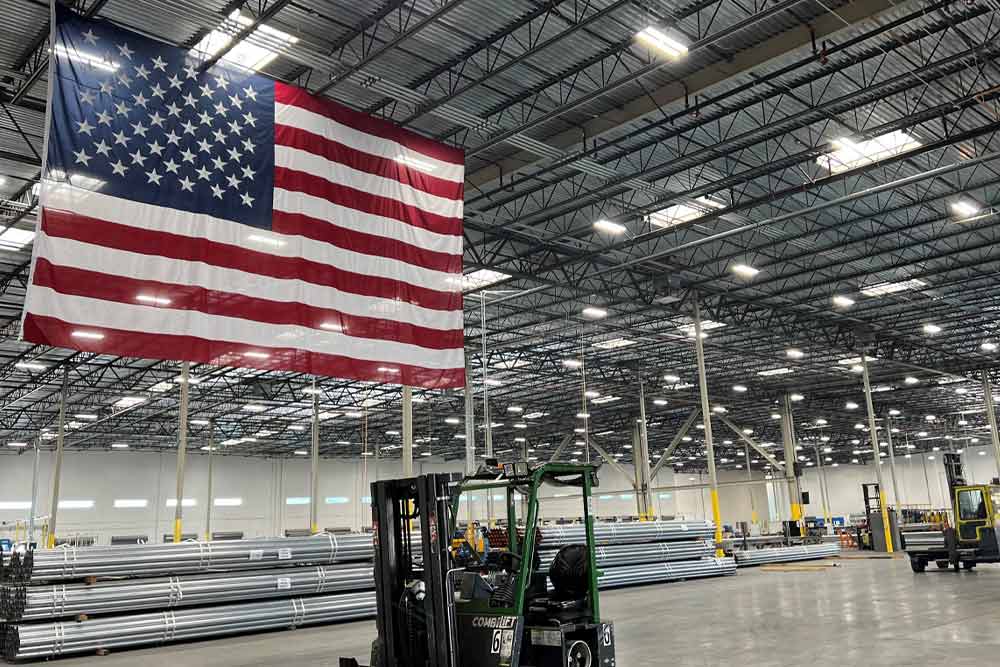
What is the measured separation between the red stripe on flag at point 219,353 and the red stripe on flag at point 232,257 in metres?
1.05

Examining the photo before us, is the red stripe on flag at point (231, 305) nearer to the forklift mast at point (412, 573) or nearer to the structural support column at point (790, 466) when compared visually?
the forklift mast at point (412, 573)

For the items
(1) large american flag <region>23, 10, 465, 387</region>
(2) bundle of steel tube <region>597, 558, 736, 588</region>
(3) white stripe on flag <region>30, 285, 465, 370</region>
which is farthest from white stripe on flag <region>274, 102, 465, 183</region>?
(2) bundle of steel tube <region>597, 558, 736, 588</region>

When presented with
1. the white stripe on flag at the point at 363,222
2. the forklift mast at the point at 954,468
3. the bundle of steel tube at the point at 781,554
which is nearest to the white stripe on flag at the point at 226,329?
the white stripe on flag at the point at 363,222

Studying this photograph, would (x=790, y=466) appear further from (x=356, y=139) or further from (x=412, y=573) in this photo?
(x=412, y=573)

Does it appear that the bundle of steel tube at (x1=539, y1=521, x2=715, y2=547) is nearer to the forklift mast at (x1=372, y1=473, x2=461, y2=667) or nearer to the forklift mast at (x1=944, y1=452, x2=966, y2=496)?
the forklift mast at (x1=944, y1=452, x2=966, y2=496)

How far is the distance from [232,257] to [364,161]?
2842 millimetres

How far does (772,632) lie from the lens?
1209 cm

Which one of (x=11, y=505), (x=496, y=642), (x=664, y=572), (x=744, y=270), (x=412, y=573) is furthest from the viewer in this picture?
(x=11, y=505)

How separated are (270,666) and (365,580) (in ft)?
21.5

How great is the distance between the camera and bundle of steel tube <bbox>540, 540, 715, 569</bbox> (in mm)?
23203

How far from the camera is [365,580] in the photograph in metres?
17.6

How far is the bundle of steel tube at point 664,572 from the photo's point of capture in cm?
2294

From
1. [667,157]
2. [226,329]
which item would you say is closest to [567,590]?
[226,329]

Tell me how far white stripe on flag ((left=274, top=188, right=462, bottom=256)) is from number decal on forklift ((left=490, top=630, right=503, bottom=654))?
678cm
